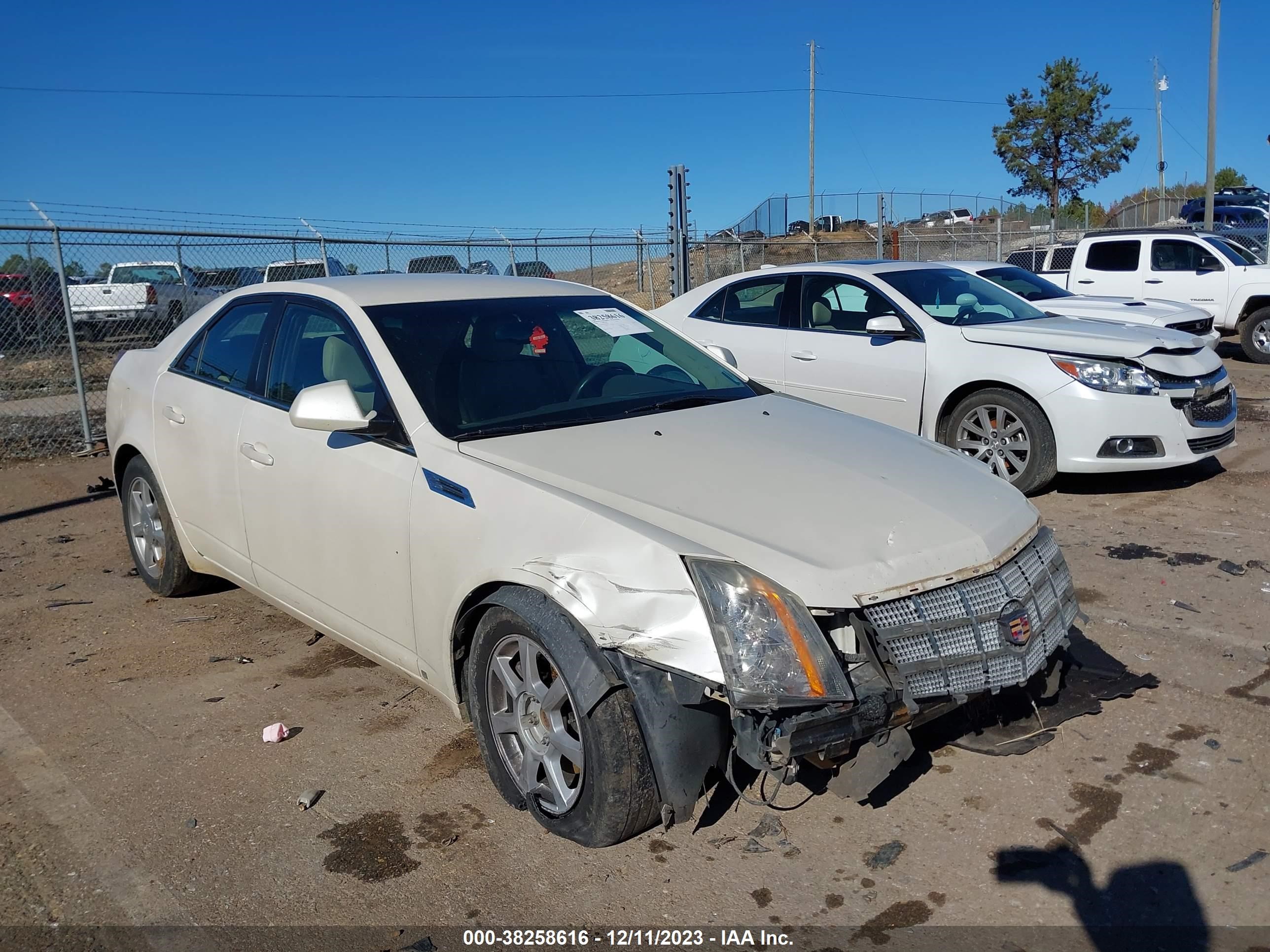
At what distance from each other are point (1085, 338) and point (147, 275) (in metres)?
12.9

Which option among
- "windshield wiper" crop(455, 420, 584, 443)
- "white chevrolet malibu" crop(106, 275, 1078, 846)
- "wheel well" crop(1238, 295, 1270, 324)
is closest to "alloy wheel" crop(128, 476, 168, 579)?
"white chevrolet malibu" crop(106, 275, 1078, 846)

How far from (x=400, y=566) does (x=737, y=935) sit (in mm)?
1607

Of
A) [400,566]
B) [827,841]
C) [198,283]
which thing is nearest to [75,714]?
[400,566]

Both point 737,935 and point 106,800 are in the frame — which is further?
point 106,800

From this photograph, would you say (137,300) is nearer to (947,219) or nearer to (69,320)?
(69,320)

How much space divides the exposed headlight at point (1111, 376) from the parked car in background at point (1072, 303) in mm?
1404

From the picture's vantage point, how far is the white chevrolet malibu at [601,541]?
2.74 metres

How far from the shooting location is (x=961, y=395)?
23.8 ft

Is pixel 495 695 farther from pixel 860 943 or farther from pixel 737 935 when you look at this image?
pixel 860 943

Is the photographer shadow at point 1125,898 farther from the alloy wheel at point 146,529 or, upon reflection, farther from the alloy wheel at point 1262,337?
the alloy wheel at point 1262,337

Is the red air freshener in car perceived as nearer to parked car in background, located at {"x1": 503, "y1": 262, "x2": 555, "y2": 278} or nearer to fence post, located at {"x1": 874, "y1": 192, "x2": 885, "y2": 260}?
parked car in background, located at {"x1": 503, "y1": 262, "x2": 555, "y2": 278}

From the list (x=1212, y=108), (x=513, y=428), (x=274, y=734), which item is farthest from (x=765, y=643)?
(x=1212, y=108)

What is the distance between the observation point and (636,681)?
276 cm

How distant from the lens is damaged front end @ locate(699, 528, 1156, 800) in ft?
8.80
